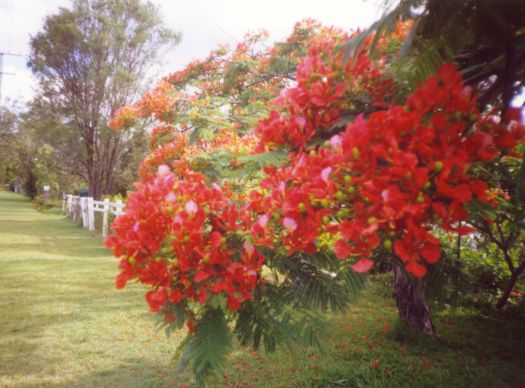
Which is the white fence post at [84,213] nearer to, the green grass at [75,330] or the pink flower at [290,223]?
the green grass at [75,330]

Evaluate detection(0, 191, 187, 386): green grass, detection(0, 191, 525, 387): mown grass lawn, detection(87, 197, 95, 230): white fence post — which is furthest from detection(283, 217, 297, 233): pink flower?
detection(87, 197, 95, 230): white fence post

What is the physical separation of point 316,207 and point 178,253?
18.6 inches

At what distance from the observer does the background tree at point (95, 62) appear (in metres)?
17.7

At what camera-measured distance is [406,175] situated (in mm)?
1042

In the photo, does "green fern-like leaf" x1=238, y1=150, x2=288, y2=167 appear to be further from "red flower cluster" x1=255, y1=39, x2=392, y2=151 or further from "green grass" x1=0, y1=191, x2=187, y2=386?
"green grass" x1=0, y1=191, x2=187, y2=386

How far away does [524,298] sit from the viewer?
529cm

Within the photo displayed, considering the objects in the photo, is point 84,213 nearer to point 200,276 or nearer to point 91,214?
point 91,214

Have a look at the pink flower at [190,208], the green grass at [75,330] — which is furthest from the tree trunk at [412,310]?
the pink flower at [190,208]

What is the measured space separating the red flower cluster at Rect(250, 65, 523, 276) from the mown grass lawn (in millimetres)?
2000

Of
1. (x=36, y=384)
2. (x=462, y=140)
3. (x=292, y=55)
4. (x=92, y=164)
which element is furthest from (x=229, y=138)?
(x=92, y=164)

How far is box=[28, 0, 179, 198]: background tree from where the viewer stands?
1770 cm

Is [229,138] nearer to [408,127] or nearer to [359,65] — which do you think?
[359,65]

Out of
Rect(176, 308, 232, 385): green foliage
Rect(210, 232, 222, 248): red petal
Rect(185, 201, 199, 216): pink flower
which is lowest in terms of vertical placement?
Rect(176, 308, 232, 385): green foliage

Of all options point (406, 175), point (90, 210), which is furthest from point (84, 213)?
point (406, 175)
